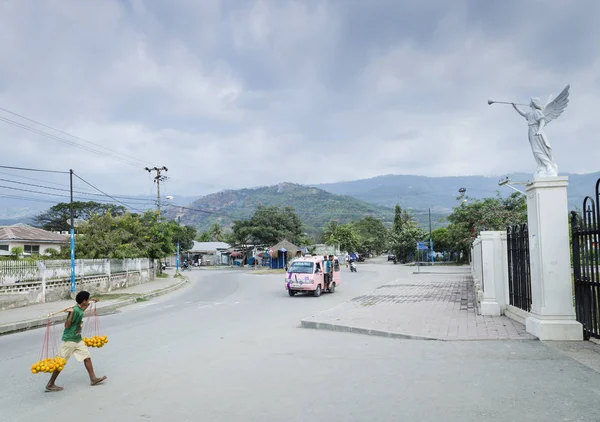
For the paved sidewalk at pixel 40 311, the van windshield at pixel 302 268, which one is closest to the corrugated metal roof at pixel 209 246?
the paved sidewalk at pixel 40 311

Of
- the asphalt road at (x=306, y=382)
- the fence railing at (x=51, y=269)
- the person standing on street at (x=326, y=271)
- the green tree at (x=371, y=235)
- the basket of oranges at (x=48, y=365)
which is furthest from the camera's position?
the green tree at (x=371, y=235)

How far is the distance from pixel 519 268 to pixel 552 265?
2357 mm

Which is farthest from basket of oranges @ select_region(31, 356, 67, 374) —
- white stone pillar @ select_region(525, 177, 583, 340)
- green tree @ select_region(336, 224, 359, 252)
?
green tree @ select_region(336, 224, 359, 252)

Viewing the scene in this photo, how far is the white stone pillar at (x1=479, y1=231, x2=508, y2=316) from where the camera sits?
40.4ft

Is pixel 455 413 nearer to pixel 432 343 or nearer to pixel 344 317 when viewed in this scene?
pixel 432 343

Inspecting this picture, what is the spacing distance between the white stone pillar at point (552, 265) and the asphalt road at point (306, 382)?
0.53 metres

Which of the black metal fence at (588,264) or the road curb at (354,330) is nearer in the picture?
the black metal fence at (588,264)

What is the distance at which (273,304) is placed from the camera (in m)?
18.8

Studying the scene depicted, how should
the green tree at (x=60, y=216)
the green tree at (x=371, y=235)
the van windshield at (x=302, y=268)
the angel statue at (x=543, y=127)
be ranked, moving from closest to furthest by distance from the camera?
the angel statue at (x=543, y=127) → the van windshield at (x=302, y=268) → the green tree at (x=60, y=216) → the green tree at (x=371, y=235)

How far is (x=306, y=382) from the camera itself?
6641 millimetres

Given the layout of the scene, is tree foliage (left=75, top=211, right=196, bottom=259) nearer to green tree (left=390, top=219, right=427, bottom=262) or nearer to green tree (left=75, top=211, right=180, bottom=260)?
green tree (left=75, top=211, right=180, bottom=260)

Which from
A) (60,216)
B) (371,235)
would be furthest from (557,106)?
(371,235)

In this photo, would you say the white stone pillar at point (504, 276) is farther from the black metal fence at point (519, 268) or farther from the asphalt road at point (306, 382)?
the asphalt road at point (306, 382)

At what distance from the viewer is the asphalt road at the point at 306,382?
17.5 ft
